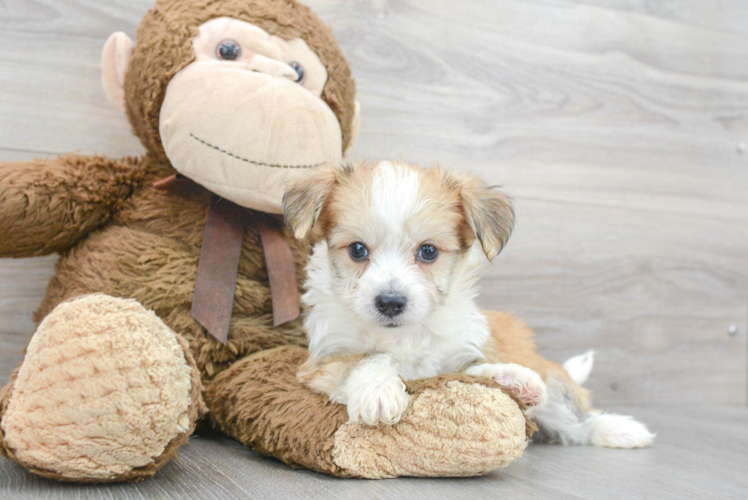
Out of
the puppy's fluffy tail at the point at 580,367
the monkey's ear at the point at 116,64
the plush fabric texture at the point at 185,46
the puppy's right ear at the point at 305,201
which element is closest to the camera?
the puppy's right ear at the point at 305,201

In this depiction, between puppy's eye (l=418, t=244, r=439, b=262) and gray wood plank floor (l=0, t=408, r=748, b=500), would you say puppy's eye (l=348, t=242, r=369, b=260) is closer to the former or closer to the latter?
puppy's eye (l=418, t=244, r=439, b=262)

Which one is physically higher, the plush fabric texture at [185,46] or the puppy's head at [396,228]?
the plush fabric texture at [185,46]

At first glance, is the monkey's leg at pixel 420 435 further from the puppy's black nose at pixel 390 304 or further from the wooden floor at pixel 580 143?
the wooden floor at pixel 580 143

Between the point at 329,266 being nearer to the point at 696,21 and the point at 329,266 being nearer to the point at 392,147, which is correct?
the point at 392,147

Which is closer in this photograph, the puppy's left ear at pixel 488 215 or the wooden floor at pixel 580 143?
the puppy's left ear at pixel 488 215

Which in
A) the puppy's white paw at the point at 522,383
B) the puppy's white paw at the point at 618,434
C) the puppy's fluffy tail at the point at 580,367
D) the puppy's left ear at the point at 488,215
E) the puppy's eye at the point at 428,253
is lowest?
the puppy's fluffy tail at the point at 580,367

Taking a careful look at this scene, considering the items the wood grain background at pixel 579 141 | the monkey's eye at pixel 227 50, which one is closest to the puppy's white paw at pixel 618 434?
the wood grain background at pixel 579 141

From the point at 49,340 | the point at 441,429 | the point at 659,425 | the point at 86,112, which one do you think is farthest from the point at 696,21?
the point at 49,340

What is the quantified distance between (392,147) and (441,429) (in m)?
1.28

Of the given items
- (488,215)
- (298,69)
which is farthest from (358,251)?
(298,69)

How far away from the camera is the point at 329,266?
1585 millimetres

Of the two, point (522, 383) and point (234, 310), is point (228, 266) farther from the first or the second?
point (522, 383)

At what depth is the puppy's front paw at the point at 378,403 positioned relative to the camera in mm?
1247

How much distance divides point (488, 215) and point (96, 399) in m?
0.96
